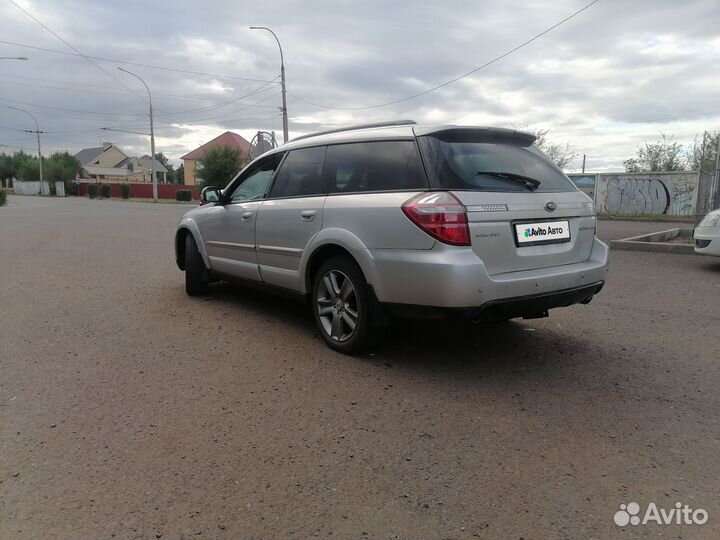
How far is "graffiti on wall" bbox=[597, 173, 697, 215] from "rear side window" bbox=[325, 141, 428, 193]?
2431 centimetres

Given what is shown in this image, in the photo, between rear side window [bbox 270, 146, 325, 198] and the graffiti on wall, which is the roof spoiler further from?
the graffiti on wall

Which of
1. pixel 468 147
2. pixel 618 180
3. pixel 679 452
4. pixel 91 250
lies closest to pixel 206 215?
pixel 468 147

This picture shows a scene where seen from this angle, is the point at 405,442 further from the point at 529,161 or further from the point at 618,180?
the point at 618,180

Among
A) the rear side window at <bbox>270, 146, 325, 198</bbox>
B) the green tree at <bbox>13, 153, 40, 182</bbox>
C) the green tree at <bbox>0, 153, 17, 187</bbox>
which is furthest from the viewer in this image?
the green tree at <bbox>0, 153, 17, 187</bbox>

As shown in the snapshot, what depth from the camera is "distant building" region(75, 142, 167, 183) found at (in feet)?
342

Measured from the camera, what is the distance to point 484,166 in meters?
3.79

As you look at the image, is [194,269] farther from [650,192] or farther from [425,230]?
[650,192]

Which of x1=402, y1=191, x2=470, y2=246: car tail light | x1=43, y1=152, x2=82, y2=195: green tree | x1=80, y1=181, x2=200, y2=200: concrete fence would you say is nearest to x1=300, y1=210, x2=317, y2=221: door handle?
x1=402, y1=191, x2=470, y2=246: car tail light

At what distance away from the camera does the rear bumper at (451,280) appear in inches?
134

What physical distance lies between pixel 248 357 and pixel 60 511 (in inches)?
79.6

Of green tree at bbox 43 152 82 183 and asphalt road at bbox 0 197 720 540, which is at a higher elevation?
green tree at bbox 43 152 82 183

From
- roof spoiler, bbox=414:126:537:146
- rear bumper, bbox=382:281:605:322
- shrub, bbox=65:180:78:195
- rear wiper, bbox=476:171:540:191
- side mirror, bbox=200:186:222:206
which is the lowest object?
rear bumper, bbox=382:281:605:322

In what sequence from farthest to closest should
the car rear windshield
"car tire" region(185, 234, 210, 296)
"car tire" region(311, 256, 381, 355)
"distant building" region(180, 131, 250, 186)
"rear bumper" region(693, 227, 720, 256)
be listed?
"distant building" region(180, 131, 250, 186)
"rear bumper" region(693, 227, 720, 256)
"car tire" region(185, 234, 210, 296)
"car tire" region(311, 256, 381, 355)
the car rear windshield

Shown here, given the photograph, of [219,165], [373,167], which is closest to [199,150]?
[219,165]
